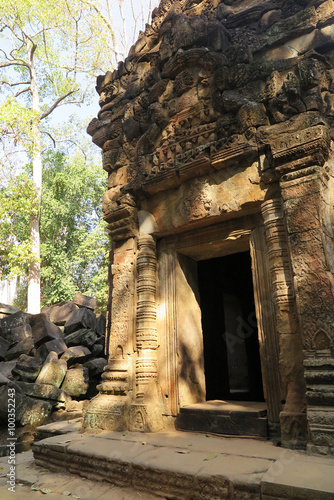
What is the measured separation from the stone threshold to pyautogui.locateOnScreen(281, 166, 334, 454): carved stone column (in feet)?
1.15

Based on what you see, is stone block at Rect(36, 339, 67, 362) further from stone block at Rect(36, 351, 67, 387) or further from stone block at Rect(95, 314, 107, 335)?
stone block at Rect(95, 314, 107, 335)

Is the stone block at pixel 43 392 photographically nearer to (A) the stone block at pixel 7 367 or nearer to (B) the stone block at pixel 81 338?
(A) the stone block at pixel 7 367

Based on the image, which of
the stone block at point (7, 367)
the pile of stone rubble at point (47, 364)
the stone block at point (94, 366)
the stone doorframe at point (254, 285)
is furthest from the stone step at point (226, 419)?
the stone block at point (7, 367)

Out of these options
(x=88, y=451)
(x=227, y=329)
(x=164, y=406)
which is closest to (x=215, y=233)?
(x=164, y=406)

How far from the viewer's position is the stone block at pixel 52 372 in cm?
681

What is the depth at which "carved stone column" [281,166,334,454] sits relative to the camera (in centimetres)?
272

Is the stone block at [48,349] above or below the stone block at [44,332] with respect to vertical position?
below

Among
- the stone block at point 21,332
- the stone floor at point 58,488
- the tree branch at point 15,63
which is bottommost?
the stone floor at point 58,488

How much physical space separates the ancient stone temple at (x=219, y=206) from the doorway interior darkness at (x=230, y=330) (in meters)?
0.11

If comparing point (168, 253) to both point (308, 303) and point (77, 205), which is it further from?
point (77, 205)

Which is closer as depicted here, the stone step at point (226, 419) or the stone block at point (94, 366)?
the stone step at point (226, 419)

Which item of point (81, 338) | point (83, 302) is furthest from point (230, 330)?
point (83, 302)

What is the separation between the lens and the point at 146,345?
13.5ft

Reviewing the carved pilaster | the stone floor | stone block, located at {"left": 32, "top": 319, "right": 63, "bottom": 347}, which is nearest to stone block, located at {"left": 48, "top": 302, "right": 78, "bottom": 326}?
stone block, located at {"left": 32, "top": 319, "right": 63, "bottom": 347}
